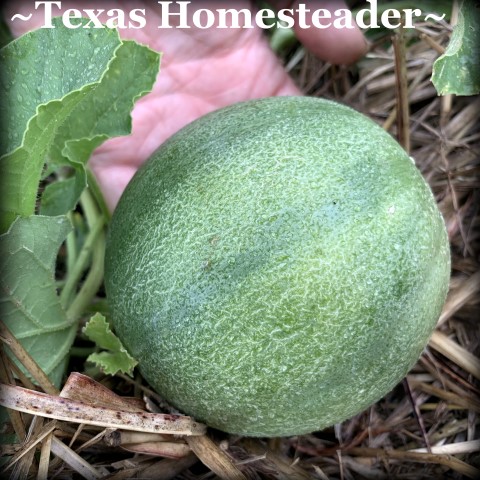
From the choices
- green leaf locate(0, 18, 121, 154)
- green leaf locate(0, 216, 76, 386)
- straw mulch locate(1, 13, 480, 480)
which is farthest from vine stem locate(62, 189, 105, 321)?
green leaf locate(0, 18, 121, 154)

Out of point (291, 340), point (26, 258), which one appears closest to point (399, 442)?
point (291, 340)

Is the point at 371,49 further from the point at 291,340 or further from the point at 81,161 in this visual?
the point at 291,340

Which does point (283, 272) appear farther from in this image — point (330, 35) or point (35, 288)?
point (330, 35)

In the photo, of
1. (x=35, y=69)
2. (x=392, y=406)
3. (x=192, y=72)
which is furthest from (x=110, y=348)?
(x=192, y=72)

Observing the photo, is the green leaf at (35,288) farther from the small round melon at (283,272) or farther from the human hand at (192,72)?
the human hand at (192,72)

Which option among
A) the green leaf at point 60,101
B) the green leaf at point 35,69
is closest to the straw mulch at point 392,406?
the green leaf at point 60,101

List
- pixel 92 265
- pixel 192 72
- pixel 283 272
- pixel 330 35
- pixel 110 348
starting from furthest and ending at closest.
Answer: pixel 192 72 → pixel 330 35 → pixel 92 265 → pixel 110 348 → pixel 283 272
